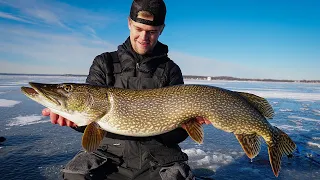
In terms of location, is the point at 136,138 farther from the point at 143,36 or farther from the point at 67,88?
the point at 143,36

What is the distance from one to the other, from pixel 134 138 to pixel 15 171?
2.10 meters

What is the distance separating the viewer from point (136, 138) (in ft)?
9.65

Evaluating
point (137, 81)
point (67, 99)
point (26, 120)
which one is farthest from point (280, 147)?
point (26, 120)

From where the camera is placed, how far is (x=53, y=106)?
2.67 meters

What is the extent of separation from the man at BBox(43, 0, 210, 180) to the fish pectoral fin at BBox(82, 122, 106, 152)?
241 millimetres

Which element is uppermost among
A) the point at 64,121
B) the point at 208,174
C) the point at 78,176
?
the point at 64,121

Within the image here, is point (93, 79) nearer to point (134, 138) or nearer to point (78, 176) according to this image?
point (134, 138)

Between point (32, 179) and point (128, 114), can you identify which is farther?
point (32, 179)

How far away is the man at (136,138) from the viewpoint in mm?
2768

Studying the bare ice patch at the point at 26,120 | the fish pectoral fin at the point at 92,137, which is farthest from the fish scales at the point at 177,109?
the bare ice patch at the point at 26,120

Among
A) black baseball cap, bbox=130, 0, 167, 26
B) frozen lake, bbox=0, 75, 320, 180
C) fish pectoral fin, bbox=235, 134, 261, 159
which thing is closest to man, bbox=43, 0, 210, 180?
black baseball cap, bbox=130, 0, 167, 26

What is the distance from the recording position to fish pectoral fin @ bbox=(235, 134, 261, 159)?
2787mm

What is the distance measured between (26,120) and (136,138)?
217 inches

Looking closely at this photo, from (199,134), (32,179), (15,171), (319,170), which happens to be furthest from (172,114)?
(319,170)
